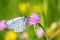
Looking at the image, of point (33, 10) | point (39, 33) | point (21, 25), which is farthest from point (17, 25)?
point (33, 10)

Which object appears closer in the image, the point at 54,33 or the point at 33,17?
the point at 33,17

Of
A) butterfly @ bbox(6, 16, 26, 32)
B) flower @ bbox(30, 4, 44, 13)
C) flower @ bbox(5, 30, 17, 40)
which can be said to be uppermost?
butterfly @ bbox(6, 16, 26, 32)

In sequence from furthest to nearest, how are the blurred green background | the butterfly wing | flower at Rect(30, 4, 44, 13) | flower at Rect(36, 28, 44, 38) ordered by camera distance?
flower at Rect(30, 4, 44, 13), the blurred green background, flower at Rect(36, 28, 44, 38), the butterfly wing

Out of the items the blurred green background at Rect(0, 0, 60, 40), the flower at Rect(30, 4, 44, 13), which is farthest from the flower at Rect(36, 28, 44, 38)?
the flower at Rect(30, 4, 44, 13)

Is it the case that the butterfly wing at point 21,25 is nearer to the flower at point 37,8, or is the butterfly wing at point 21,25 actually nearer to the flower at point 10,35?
the flower at point 10,35

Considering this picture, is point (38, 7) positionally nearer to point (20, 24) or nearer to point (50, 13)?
point (50, 13)

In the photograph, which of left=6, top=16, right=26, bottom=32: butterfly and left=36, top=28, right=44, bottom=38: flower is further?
left=36, top=28, right=44, bottom=38: flower

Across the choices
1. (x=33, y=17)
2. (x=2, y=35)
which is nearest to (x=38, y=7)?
(x=2, y=35)

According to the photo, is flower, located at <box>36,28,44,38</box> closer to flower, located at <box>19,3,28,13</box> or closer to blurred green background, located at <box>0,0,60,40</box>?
blurred green background, located at <box>0,0,60,40</box>

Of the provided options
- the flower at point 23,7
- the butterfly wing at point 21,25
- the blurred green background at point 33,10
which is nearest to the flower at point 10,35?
the blurred green background at point 33,10
